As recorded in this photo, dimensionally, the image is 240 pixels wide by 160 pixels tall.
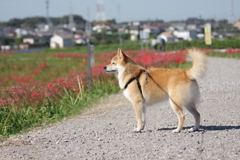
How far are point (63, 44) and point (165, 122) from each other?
85.3m

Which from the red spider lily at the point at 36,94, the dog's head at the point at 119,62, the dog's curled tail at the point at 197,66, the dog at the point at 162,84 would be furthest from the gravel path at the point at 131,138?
the red spider lily at the point at 36,94

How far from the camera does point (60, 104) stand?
35.7ft

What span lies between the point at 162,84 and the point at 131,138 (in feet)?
3.75

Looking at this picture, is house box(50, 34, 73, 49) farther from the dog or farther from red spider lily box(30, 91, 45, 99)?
the dog

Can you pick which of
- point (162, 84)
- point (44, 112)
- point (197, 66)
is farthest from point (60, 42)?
point (197, 66)

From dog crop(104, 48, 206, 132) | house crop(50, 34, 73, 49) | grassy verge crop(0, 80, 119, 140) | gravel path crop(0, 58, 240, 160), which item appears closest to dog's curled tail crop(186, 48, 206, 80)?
dog crop(104, 48, 206, 132)

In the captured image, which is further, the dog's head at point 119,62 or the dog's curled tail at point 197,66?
the dog's head at point 119,62

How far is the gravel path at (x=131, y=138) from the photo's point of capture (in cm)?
532

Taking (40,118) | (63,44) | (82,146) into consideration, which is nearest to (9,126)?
(40,118)

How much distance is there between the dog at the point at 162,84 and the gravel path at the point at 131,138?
18.0 inches

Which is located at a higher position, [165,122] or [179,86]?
[179,86]

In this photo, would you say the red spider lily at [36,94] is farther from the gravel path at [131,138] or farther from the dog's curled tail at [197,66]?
the dog's curled tail at [197,66]

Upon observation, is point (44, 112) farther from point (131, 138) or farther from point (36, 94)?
point (131, 138)

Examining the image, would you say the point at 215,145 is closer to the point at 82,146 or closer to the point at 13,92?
the point at 82,146
